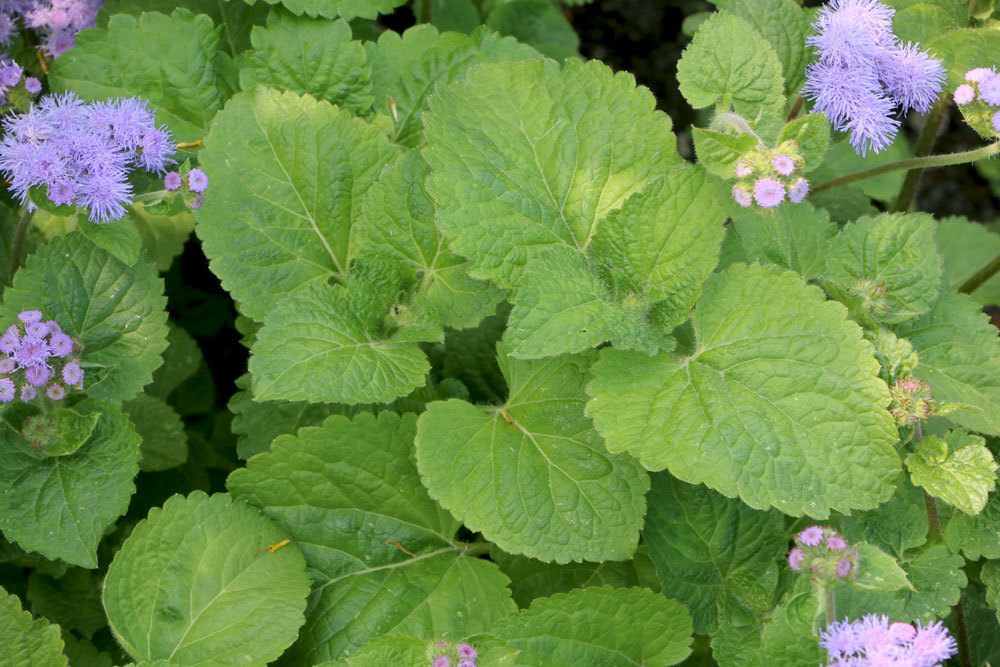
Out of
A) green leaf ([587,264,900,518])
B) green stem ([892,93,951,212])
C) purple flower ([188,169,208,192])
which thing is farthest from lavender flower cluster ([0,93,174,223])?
green stem ([892,93,951,212])

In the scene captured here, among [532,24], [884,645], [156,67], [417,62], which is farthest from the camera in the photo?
[532,24]

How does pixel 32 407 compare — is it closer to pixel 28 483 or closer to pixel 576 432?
pixel 28 483

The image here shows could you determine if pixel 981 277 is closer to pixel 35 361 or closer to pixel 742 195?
pixel 742 195

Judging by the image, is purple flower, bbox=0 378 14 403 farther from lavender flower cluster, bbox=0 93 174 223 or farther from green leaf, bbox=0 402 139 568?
lavender flower cluster, bbox=0 93 174 223

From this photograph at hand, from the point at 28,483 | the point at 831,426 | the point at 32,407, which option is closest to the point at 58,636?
the point at 28,483

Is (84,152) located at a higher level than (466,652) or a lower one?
higher

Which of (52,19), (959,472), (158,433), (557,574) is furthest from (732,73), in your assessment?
(52,19)
